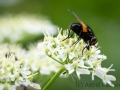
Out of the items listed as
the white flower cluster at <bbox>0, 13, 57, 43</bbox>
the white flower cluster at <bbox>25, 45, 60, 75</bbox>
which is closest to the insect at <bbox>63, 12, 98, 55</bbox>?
the white flower cluster at <bbox>25, 45, 60, 75</bbox>

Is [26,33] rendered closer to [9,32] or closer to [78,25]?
[9,32]

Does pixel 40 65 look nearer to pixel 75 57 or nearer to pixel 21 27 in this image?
pixel 75 57

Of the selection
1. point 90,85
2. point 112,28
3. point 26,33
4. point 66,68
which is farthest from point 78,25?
point 112,28

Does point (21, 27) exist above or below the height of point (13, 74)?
above

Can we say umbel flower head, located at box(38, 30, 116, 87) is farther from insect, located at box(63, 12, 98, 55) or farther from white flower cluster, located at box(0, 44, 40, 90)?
white flower cluster, located at box(0, 44, 40, 90)

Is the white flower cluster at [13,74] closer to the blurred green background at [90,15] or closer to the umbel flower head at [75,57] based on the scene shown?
the umbel flower head at [75,57]

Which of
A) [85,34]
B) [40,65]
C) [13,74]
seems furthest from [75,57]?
[40,65]

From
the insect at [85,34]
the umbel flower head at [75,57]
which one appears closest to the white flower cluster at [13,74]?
the umbel flower head at [75,57]
